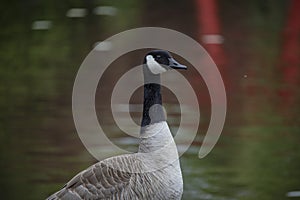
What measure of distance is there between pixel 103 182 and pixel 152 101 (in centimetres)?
56

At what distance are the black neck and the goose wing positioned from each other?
0.26m

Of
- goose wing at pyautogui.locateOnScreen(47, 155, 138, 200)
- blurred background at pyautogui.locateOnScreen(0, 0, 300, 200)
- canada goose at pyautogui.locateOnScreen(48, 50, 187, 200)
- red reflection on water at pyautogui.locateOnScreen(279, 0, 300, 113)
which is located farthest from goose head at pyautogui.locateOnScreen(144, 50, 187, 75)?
red reflection on water at pyautogui.locateOnScreen(279, 0, 300, 113)

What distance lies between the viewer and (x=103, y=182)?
4594 millimetres

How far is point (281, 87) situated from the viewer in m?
7.80

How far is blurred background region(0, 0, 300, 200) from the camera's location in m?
5.87

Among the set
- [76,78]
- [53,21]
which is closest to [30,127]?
[76,78]

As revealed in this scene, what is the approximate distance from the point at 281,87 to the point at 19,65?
2.69 meters

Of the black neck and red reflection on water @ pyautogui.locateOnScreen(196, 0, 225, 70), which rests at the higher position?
red reflection on water @ pyautogui.locateOnScreen(196, 0, 225, 70)

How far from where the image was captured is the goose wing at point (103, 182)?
4.57 metres

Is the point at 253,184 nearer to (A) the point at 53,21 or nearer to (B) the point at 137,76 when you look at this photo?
(B) the point at 137,76

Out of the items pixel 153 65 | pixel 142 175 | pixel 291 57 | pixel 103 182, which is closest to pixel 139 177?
pixel 142 175

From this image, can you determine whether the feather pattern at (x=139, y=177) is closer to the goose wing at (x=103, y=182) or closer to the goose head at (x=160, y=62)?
the goose wing at (x=103, y=182)

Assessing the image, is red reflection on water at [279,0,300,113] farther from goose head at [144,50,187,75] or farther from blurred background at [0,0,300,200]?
goose head at [144,50,187,75]

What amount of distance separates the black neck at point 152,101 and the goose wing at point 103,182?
0.85 ft
